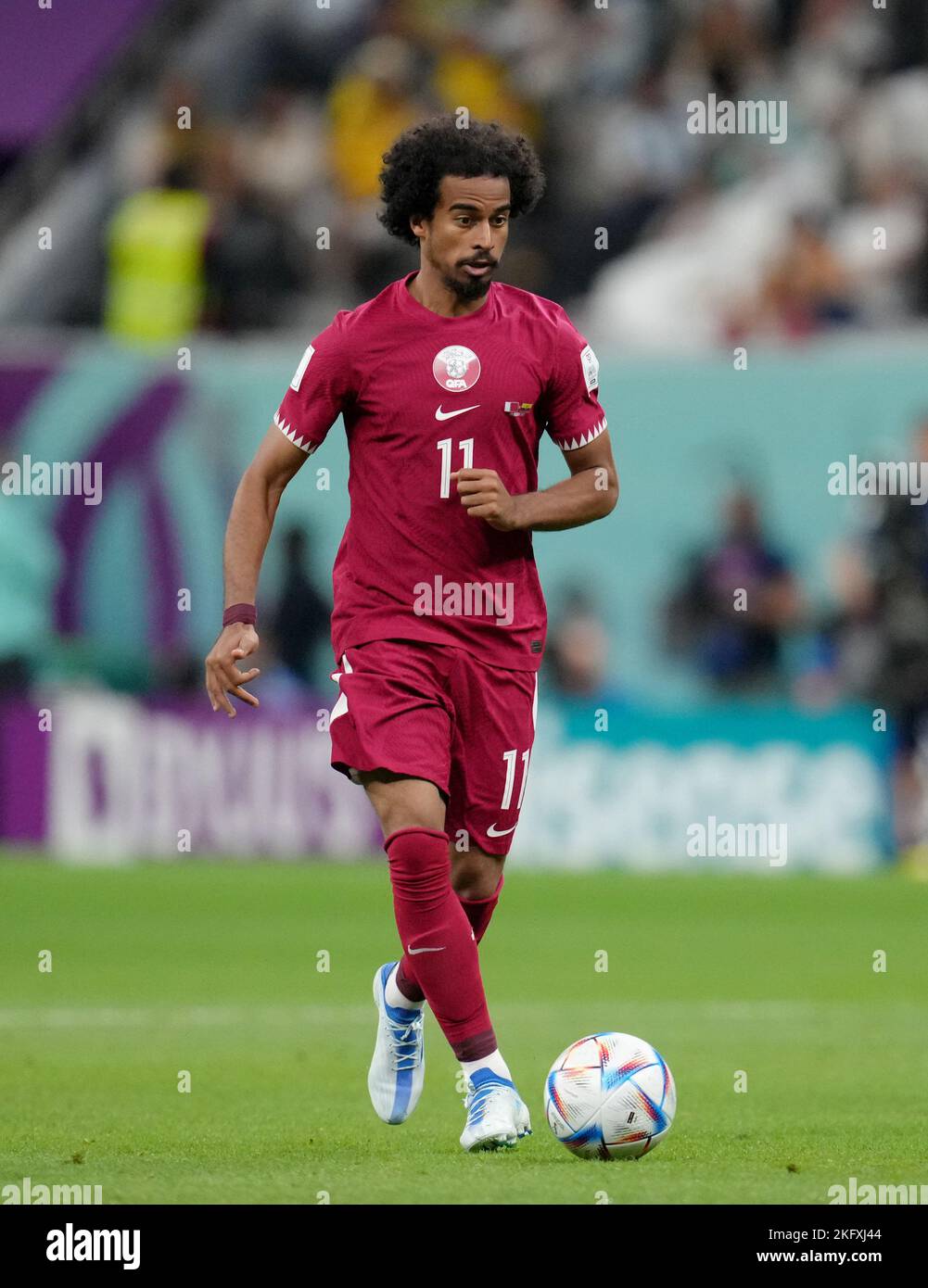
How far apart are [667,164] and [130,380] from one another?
16.5 feet

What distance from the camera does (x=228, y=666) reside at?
6211 millimetres

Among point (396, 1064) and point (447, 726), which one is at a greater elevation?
point (447, 726)

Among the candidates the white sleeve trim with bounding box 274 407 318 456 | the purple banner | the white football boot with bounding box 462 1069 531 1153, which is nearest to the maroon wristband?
the white sleeve trim with bounding box 274 407 318 456

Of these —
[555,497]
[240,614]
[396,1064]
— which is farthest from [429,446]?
[396,1064]

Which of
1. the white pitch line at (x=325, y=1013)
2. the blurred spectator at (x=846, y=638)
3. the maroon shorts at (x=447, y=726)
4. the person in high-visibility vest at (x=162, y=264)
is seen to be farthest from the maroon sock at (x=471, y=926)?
the person in high-visibility vest at (x=162, y=264)

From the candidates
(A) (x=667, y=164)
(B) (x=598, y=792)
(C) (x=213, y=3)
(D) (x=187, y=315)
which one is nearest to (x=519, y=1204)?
(B) (x=598, y=792)

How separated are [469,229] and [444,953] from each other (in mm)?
1887

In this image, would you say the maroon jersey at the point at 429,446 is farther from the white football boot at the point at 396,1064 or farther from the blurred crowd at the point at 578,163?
the blurred crowd at the point at 578,163

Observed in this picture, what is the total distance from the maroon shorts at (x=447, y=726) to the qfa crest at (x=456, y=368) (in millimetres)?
686

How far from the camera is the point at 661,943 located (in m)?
11.9

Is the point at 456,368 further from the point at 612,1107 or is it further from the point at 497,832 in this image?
the point at 612,1107

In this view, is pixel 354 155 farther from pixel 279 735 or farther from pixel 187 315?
pixel 279 735

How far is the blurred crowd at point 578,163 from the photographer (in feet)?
60.0

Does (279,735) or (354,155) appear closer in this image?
(279,735)
